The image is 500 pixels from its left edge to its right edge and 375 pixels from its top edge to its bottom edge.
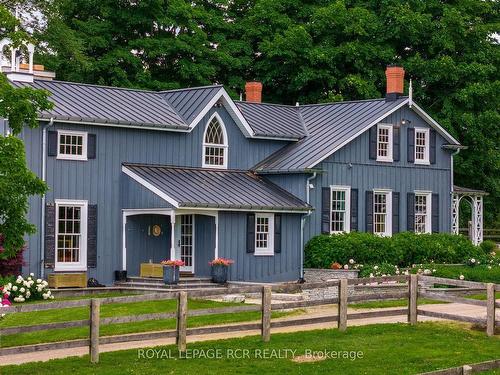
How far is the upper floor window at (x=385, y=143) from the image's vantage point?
3975cm

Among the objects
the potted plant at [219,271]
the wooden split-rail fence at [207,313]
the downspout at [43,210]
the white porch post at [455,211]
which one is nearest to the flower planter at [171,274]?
the potted plant at [219,271]

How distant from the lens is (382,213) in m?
39.7

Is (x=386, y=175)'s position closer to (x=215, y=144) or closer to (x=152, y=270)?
(x=215, y=144)

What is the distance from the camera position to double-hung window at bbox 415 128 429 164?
41156 mm

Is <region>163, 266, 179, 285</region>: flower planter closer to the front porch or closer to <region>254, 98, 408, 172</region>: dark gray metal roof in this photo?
the front porch

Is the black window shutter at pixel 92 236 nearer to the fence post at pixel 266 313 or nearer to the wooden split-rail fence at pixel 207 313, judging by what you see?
the wooden split-rail fence at pixel 207 313

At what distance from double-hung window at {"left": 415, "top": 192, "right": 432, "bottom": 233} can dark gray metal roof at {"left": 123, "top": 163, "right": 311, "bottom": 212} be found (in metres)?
5.80

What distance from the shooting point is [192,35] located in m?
50.3

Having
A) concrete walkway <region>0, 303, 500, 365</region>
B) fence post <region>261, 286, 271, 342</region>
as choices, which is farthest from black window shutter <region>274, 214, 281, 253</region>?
fence post <region>261, 286, 271, 342</region>

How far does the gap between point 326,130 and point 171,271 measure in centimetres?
1027

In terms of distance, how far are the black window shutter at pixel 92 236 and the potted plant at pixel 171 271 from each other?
2797 mm

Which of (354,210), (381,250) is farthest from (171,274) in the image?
(354,210)

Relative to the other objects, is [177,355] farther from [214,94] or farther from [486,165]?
[486,165]

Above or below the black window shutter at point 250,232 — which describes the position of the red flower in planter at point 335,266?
below
